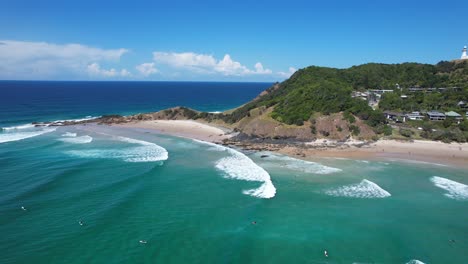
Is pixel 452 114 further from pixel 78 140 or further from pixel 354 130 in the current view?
pixel 78 140

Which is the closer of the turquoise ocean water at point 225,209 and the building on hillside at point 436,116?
the turquoise ocean water at point 225,209

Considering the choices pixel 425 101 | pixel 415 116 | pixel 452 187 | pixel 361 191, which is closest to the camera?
pixel 361 191

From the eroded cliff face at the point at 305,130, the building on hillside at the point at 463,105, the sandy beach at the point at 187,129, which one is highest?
the building on hillside at the point at 463,105

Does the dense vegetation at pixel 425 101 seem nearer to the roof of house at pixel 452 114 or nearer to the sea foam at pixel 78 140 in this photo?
the roof of house at pixel 452 114

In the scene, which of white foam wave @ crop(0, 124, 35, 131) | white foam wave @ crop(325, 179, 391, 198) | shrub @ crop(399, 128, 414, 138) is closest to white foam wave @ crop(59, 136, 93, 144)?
white foam wave @ crop(0, 124, 35, 131)

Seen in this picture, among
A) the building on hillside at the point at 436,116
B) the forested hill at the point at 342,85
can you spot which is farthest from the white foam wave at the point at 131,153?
the building on hillside at the point at 436,116

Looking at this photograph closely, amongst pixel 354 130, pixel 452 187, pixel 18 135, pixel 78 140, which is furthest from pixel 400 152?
pixel 18 135

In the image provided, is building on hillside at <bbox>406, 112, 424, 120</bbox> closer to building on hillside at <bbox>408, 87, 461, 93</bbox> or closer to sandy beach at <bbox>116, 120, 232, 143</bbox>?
building on hillside at <bbox>408, 87, 461, 93</bbox>
